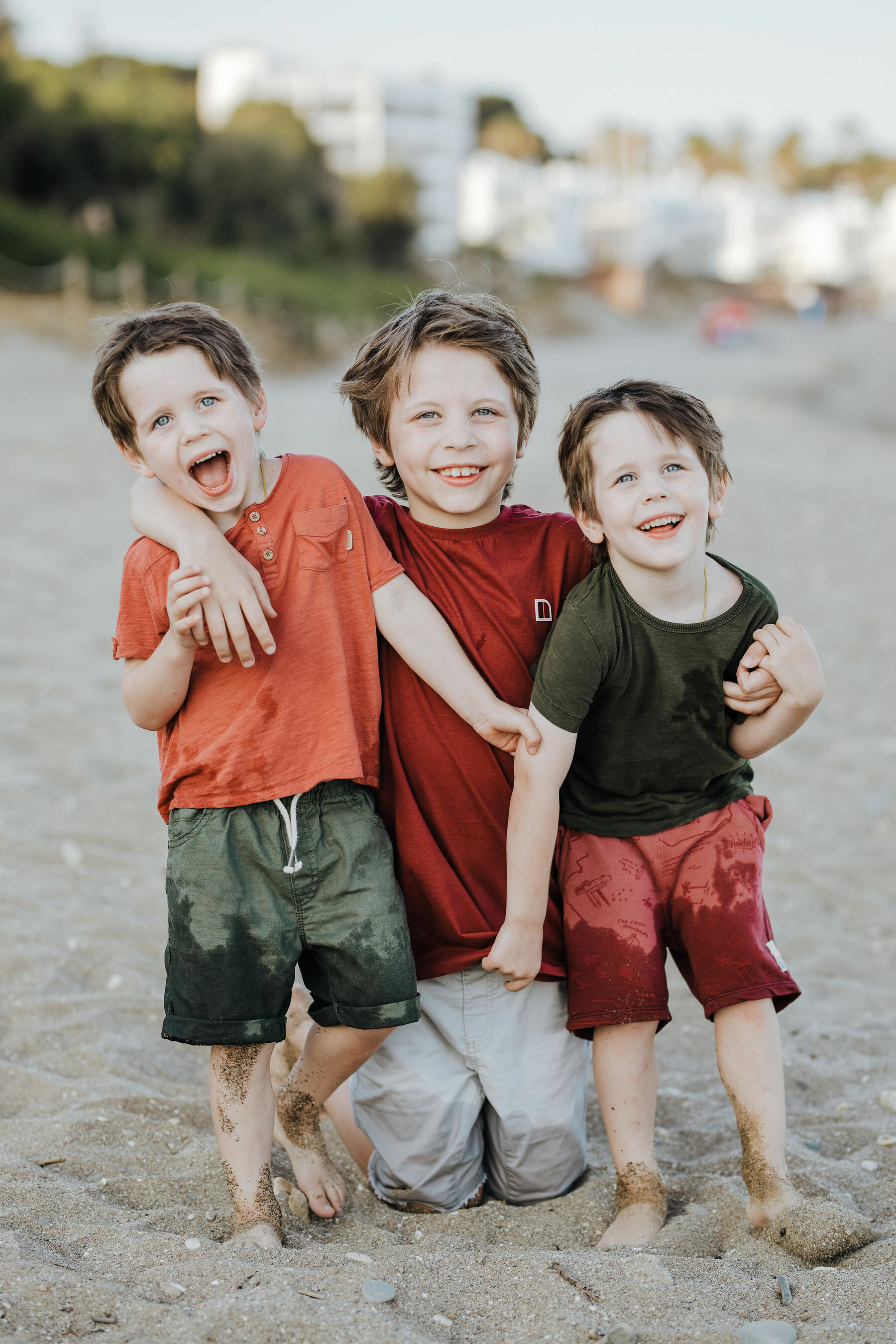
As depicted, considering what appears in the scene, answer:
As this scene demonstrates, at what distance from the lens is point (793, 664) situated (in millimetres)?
2291

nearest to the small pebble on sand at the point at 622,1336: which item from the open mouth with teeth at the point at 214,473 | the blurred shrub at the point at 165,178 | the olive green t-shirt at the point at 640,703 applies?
the olive green t-shirt at the point at 640,703

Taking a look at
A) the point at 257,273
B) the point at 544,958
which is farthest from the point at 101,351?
the point at 257,273

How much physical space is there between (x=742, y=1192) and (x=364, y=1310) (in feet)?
3.02

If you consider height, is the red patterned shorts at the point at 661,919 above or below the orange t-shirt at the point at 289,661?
below

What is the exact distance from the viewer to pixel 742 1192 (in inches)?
94.5

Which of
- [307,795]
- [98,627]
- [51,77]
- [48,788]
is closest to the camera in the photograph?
[307,795]

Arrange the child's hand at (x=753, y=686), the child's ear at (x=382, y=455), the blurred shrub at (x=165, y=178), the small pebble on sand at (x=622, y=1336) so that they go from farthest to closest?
1. the blurred shrub at (x=165, y=178)
2. the child's ear at (x=382, y=455)
3. the child's hand at (x=753, y=686)
4. the small pebble on sand at (x=622, y=1336)

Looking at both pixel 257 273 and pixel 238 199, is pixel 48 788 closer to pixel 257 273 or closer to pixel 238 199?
pixel 257 273

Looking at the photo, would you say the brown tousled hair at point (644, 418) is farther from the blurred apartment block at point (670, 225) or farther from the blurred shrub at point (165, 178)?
the blurred apartment block at point (670, 225)

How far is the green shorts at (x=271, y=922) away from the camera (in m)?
2.22

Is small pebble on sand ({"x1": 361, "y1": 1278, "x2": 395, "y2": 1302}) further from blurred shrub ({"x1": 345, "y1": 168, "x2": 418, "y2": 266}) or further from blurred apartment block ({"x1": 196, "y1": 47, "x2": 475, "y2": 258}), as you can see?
blurred apartment block ({"x1": 196, "y1": 47, "x2": 475, "y2": 258})

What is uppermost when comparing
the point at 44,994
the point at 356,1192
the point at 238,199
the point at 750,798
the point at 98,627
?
the point at 238,199

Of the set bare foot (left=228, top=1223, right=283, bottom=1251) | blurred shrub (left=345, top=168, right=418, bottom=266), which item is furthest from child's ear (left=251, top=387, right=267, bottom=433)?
blurred shrub (left=345, top=168, right=418, bottom=266)

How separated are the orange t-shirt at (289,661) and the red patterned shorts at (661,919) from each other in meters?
0.51
